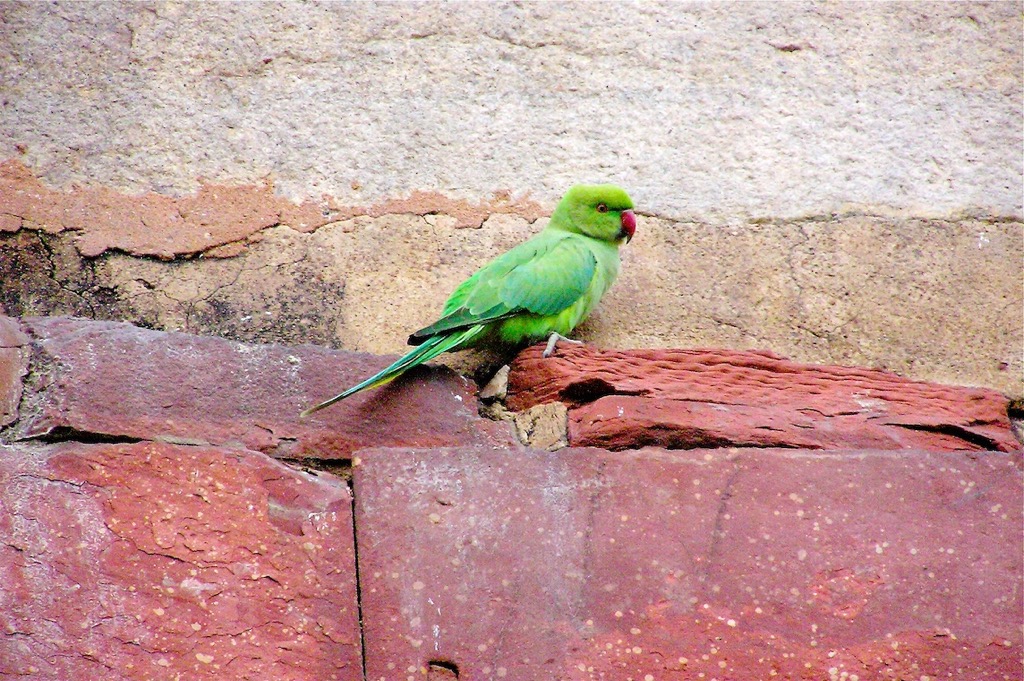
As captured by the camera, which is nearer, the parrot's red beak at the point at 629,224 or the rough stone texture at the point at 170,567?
the rough stone texture at the point at 170,567

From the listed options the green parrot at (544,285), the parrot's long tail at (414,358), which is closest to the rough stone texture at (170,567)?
the parrot's long tail at (414,358)

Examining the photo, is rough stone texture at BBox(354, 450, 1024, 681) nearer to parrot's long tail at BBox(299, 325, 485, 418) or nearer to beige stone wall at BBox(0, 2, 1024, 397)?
parrot's long tail at BBox(299, 325, 485, 418)

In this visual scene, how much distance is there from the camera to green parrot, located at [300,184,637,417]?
7.88 ft

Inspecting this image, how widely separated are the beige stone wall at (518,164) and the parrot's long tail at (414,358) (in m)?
0.16

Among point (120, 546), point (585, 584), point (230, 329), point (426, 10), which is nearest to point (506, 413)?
point (585, 584)

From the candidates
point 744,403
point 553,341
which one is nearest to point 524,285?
point 553,341

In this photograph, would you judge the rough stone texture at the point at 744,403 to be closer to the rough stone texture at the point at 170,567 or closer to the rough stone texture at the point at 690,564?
the rough stone texture at the point at 690,564

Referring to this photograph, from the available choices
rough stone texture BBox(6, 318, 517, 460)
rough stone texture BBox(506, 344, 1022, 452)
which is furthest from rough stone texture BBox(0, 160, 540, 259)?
rough stone texture BBox(506, 344, 1022, 452)

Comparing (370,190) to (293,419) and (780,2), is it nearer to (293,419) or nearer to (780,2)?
(293,419)

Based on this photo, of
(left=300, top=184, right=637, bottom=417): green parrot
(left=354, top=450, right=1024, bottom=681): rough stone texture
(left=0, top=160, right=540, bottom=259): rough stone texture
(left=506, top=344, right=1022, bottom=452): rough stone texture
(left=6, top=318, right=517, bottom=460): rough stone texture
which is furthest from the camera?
(left=0, top=160, right=540, bottom=259): rough stone texture

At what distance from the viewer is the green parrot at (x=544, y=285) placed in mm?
2402

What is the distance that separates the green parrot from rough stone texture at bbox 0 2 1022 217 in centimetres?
13

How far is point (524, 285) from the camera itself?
2.50 metres

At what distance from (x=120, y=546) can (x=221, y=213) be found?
2.99ft
